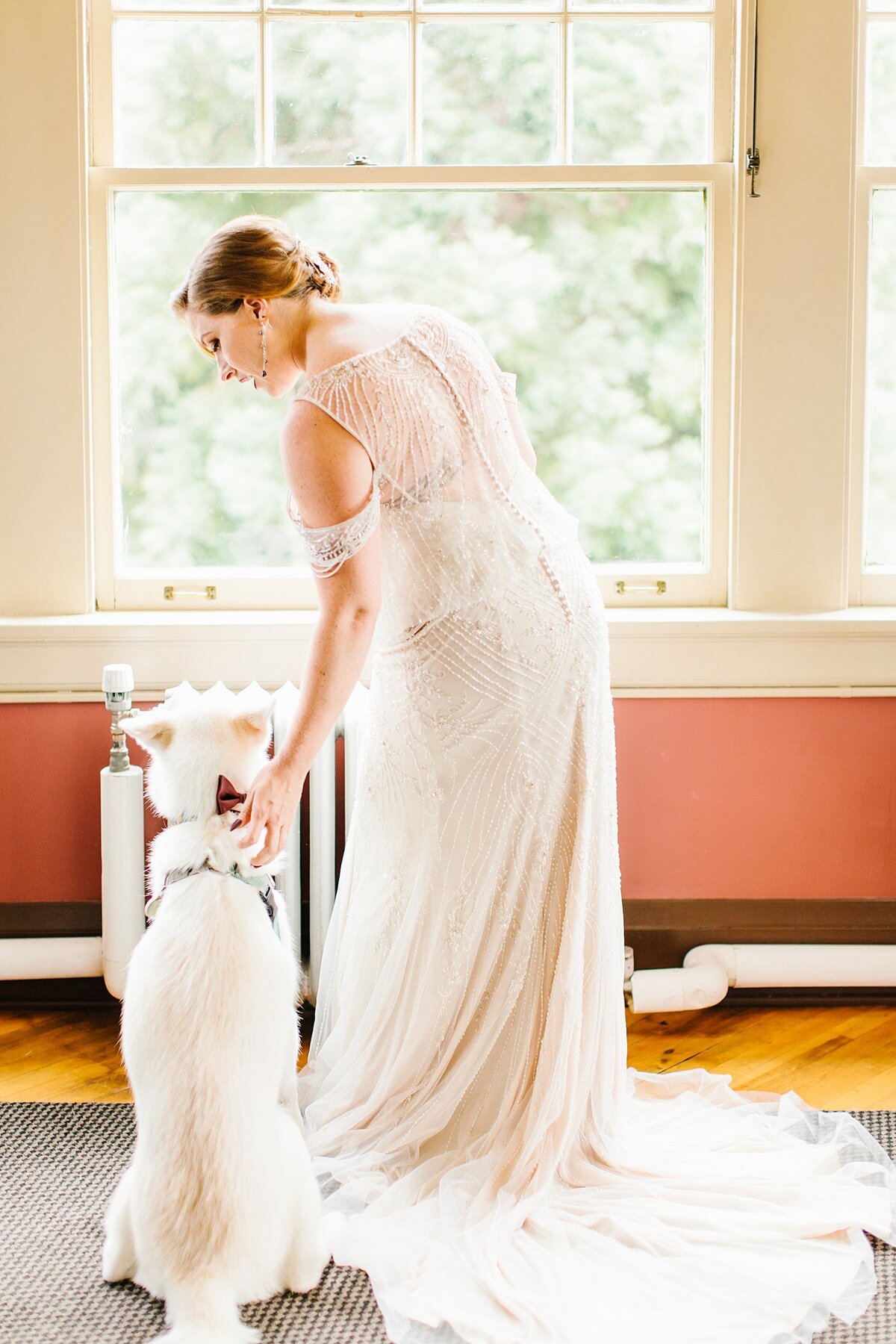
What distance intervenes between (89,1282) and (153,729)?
2.69ft

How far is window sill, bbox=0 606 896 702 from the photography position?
2.51m

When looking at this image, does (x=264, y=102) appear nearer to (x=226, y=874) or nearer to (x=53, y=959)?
(x=226, y=874)

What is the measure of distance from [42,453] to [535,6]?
55.9 inches

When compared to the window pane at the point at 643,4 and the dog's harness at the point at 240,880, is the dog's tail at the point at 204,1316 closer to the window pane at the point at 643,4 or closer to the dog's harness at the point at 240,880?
the dog's harness at the point at 240,880

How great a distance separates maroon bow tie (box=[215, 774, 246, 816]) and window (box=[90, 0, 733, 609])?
1.11m

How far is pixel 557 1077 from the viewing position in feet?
5.93

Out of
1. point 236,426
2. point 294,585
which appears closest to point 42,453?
point 236,426

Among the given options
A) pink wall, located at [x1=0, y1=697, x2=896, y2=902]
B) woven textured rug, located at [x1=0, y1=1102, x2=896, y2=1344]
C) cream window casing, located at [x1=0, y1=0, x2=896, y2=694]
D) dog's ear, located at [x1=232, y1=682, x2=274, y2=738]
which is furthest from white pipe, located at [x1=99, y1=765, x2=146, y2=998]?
dog's ear, located at [x1=232, y1=682, x2=274, y2=738]

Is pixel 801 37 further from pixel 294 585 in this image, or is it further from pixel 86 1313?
pixel 86 1313

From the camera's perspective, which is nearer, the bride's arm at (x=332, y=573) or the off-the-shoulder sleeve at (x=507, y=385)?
the bride's arm at (x=332, y=573)

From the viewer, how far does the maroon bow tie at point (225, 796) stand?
1604mm

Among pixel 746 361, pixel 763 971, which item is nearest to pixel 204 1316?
pixel 763 971

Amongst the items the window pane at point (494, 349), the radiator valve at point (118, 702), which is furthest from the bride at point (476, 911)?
the window pane at point (494, 349)

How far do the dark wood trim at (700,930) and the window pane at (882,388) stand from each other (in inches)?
32.0
